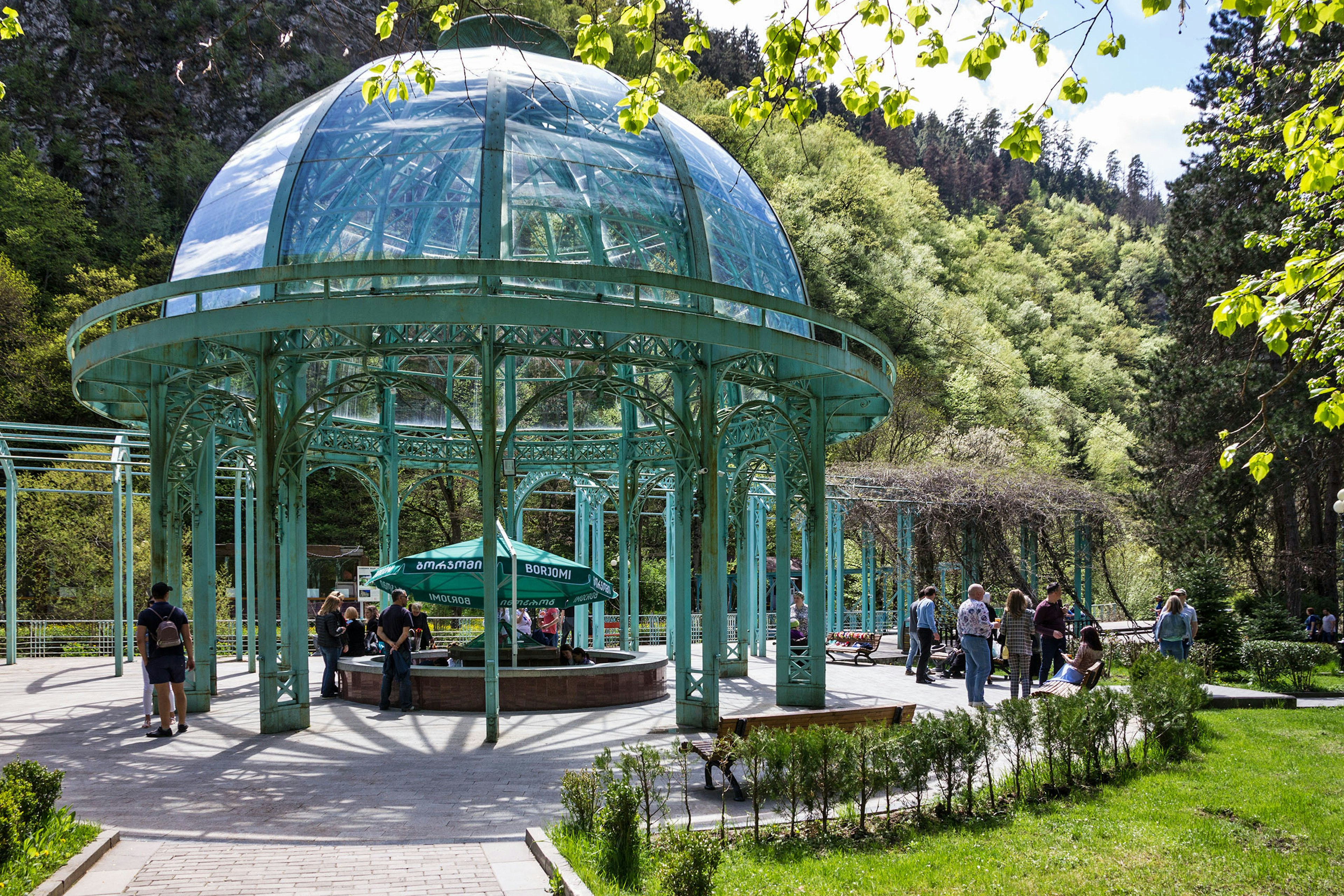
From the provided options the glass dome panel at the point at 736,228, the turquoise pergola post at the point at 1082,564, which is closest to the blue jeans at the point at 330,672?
the glass dome panel at the point at 736,228

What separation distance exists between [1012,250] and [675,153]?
84786 mm

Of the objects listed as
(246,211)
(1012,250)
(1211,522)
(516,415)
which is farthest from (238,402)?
(1012,250)

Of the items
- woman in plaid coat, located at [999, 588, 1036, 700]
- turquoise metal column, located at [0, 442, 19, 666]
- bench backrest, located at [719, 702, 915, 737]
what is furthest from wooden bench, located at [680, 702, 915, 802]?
turquoise metal column, located at [0, 442, 19, 666]

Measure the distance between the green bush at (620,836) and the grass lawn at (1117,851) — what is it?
0.12 metres

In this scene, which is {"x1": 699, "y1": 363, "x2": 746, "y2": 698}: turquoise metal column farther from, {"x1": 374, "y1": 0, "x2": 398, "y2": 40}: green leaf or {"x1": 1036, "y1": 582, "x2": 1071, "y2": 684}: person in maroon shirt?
{"x1": 374, "y1": 0, "x2": 398, "y2": 40}: green leaf

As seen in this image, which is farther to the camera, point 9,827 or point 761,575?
point 761,575

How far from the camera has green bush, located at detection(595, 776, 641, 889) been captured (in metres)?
6.35

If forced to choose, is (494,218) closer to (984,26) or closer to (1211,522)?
(984,26)

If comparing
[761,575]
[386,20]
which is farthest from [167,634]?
[761,575]

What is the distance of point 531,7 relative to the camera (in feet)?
167

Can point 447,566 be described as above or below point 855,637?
above

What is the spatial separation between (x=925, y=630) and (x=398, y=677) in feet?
29.8

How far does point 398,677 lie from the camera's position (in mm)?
14422

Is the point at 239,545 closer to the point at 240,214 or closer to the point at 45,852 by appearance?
the point at 240,214
